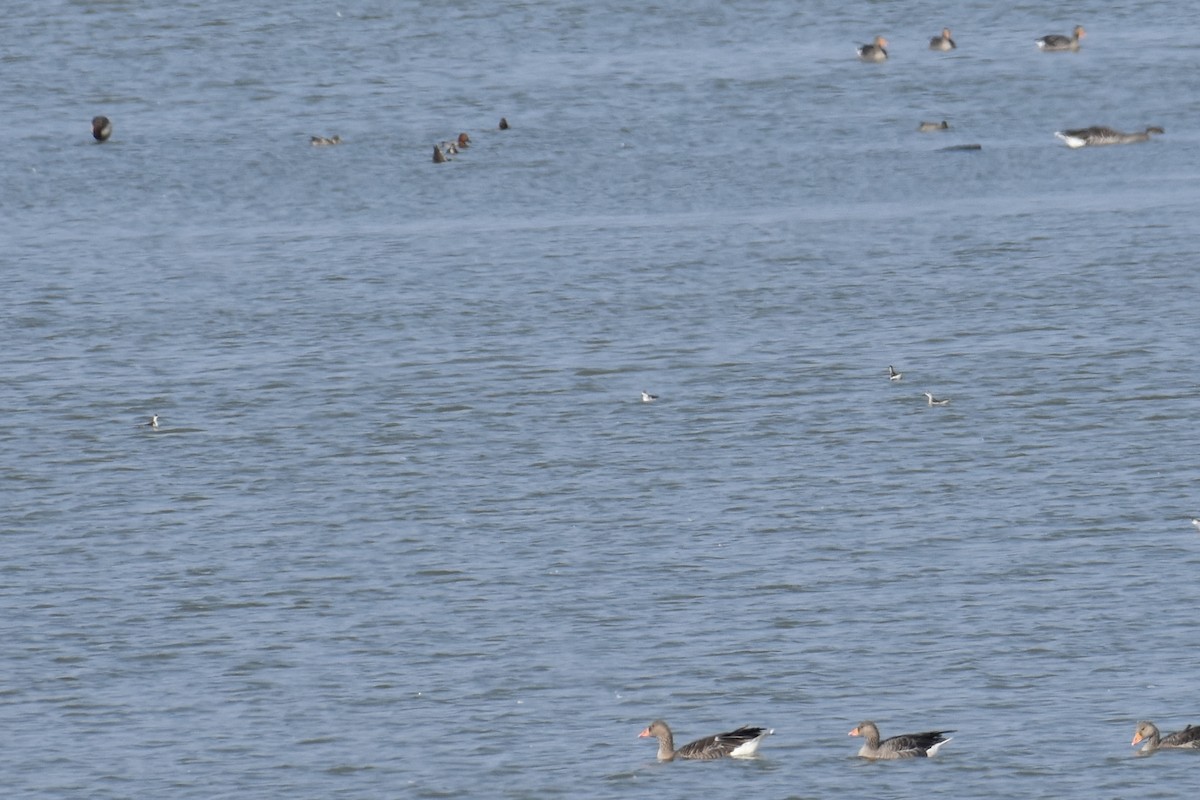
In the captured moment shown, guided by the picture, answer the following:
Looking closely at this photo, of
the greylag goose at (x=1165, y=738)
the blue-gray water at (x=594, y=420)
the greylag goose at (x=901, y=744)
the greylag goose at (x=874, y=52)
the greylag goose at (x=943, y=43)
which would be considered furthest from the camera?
the greylag goose at (x=943, y=43)

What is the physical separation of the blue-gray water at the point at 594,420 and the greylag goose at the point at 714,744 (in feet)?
0.59

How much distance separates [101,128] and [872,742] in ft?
103

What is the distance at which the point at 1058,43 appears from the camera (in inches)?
2085

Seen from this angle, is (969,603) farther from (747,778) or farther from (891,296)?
(891,296)

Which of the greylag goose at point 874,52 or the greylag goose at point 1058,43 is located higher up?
the greylag goose at point 874,52

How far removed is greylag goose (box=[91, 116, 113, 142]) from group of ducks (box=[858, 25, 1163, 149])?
16.0m

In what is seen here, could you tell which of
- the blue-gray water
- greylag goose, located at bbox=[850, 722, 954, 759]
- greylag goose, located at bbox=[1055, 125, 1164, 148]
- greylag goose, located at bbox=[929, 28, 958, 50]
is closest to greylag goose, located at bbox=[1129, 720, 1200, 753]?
the blue-gray water

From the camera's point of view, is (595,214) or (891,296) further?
(595,214)

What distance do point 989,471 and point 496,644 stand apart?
7465 millimetres

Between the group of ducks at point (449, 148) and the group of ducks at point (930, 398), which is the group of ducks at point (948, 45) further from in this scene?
the group of ducks at point (930, 398)

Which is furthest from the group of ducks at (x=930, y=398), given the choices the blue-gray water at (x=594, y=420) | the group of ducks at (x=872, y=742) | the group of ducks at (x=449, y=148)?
the group of ducks at (x=449, y=148)

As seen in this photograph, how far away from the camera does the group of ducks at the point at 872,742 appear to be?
18688mm

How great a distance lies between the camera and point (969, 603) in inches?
888

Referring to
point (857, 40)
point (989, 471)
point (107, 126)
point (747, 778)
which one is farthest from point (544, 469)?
point (857, 40)
